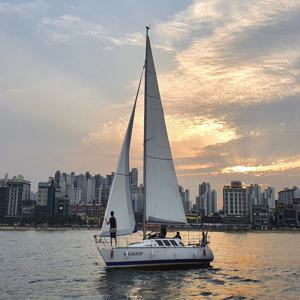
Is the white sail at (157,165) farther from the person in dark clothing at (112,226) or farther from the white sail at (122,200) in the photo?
the person in dark clothing at (112,226)

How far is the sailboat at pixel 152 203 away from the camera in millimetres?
32938

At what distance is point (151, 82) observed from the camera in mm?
37000

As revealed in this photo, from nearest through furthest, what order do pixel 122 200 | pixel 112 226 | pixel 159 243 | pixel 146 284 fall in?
pixel 146 284
pixel 112 226
pixel 159 243
pixel 122 200

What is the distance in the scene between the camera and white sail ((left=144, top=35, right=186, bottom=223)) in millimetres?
36031

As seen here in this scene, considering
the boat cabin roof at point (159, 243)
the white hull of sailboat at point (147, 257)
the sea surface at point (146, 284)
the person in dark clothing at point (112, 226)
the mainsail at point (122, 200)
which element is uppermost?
the mainsail at point (122, 200)

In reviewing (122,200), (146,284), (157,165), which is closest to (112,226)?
(122,200)

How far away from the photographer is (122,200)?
114ft

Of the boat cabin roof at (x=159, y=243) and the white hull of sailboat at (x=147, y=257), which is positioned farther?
the boat cabin roof at (x=159, y=243)

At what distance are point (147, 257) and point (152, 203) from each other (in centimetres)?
475

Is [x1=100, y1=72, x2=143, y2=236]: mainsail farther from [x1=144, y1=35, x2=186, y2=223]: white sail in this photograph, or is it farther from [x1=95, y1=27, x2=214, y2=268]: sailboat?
[x1=144, y1=35, x2=186, y2=223]: white sail

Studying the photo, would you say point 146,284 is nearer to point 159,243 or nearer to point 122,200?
point 159,243

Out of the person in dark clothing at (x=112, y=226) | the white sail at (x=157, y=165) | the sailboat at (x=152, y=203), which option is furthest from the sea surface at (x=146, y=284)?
the white sail at (x=157, y=165)

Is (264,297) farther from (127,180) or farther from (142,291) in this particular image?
(127,180)

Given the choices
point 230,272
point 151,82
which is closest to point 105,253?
point 230,272
